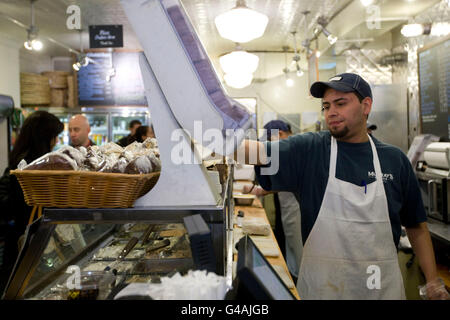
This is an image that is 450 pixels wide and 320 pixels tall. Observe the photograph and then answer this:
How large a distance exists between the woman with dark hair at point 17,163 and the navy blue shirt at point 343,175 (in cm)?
177

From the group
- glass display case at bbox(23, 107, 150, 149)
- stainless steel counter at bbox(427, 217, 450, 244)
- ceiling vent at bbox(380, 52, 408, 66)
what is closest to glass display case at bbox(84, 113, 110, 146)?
glass display case at bbox(23, 107, 150, 149)

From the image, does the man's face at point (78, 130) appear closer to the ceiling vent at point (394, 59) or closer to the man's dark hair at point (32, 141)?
the man's dark hair at point (32, 141)

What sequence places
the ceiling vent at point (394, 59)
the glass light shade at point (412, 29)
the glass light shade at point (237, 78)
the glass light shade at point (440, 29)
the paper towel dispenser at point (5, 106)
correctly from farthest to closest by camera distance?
the paper towel dispenser at point (5, 106)
the ceiling vent at point (394, 59)
the glass light shade at point (237, 78)
the glass light shade at point (412, 29)
the glass light shade at point (440, 29)

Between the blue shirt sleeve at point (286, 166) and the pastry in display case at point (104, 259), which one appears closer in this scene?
the pastry in display case at point (104, 259)

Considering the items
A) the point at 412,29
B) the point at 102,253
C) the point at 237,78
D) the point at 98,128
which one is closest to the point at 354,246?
the point at 102,253

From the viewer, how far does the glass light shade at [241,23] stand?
10.0ft

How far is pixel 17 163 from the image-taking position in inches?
98.8

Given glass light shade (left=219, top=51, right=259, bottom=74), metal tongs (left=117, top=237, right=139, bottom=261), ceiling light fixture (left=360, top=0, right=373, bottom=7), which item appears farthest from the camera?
glass light shade (left=219, top=51, right=259, bottom=74)

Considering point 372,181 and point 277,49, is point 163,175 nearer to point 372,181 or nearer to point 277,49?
point 372,181

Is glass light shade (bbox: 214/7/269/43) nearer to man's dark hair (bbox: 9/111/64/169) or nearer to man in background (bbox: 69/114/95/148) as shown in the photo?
man's dark hair (bbox: 9/111/64/169)

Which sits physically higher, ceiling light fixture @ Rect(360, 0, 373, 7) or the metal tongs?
ceiling light fixture @ Rect(360, 0, 373, 7)

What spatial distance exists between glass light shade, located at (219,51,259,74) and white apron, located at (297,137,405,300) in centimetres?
286

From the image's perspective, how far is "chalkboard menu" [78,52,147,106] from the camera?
6602 mm

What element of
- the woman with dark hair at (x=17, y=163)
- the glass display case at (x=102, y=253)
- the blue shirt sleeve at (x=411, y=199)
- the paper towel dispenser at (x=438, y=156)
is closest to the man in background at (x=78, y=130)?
the woman with dark hair at (x=17, y=163)
